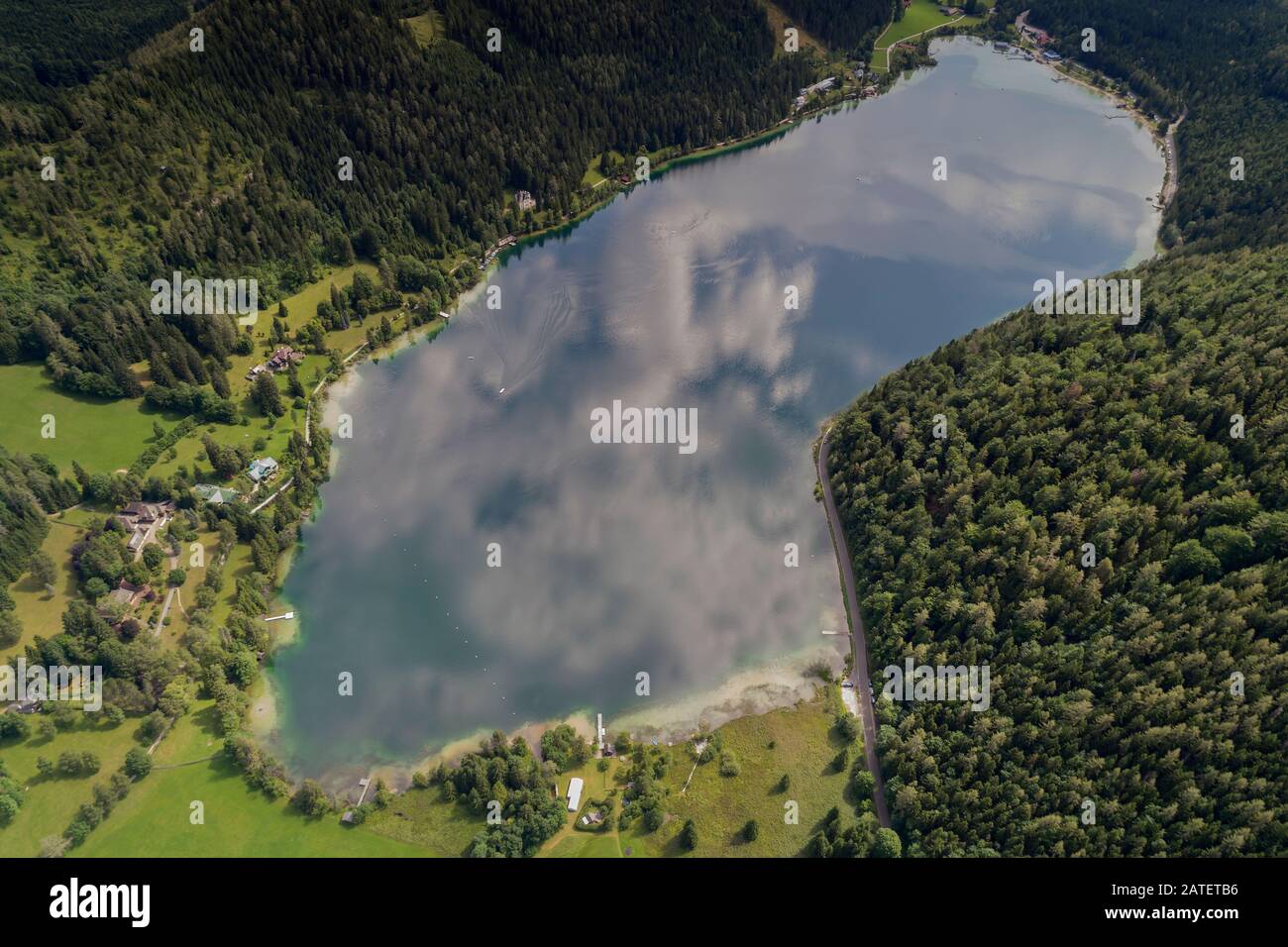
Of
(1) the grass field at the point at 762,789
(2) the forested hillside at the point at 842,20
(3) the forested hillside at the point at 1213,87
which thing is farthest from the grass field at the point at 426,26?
(3) the forested hillside at the point at 1213,87

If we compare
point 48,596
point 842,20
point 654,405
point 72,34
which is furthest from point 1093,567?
point 72,34

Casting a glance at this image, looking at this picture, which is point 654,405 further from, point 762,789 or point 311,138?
point 311,138

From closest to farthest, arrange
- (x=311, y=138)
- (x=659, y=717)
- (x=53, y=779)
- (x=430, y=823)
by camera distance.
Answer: (x=430, y=823), (x=53, y=779), (x=659, y=717), (x=311, y=138)

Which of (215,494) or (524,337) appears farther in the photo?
(524,337)

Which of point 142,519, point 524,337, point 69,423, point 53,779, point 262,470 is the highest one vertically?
point 524,337

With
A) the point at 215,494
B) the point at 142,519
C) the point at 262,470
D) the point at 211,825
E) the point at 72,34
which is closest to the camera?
the point at 211,825

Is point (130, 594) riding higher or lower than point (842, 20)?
lower
